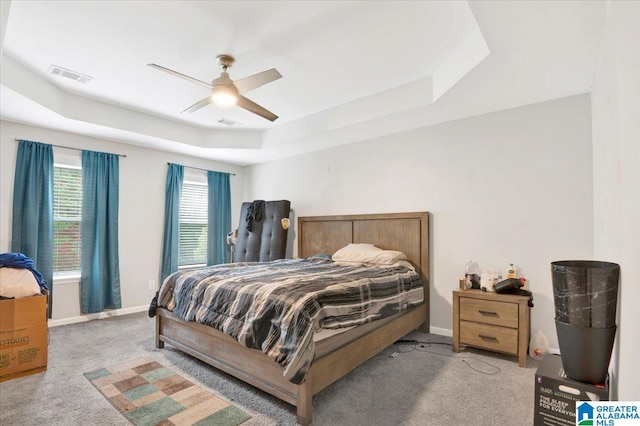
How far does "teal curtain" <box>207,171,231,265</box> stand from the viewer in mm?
5574

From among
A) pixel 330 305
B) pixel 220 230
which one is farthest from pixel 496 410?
pixel 220 230

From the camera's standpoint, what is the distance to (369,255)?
12.0 feet

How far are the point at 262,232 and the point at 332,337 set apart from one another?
323 cm

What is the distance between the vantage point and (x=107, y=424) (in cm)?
189

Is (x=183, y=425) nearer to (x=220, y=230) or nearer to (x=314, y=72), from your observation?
(x=314, y=72)

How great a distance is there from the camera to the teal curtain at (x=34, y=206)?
362cm

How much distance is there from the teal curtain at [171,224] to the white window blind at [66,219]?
108 cm

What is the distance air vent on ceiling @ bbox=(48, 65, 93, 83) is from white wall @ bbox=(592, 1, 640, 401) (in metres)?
4.08

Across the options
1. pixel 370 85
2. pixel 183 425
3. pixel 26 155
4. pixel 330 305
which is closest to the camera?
pixel 183 425

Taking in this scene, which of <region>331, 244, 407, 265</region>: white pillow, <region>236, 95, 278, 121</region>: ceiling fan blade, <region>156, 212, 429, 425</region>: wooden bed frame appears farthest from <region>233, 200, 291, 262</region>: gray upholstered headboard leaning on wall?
<region>236, 95, 278, 121</region>: ceiling fan blade

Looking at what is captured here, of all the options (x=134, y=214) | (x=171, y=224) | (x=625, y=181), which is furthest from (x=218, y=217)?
(x=625, y=181)

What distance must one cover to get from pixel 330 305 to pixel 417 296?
1.58 m

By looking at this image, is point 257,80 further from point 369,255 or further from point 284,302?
point 369,255

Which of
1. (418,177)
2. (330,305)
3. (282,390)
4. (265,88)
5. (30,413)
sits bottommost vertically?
(30,413)
